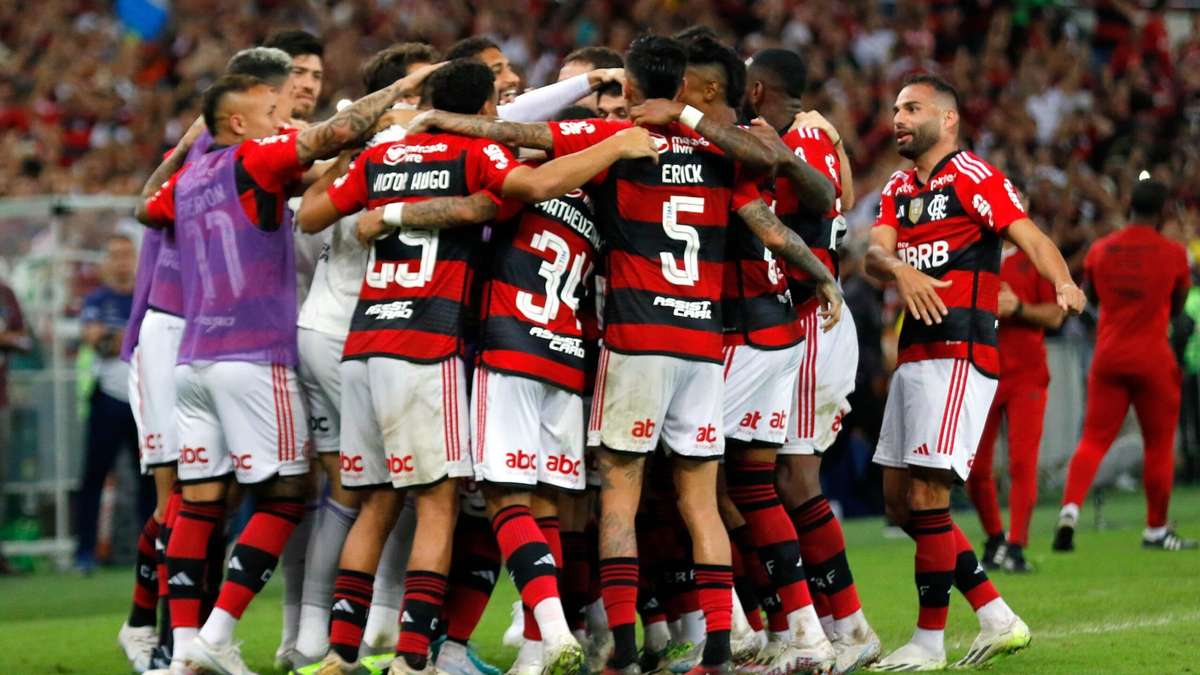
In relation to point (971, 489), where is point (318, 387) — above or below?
above

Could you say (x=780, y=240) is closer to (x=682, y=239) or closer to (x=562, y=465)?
(x=682, y=239)

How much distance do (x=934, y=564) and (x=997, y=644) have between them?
17.6 inches

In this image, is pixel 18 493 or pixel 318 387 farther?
pixel 18 493

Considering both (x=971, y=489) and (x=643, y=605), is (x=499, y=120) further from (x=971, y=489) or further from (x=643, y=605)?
(x=971, y=489)

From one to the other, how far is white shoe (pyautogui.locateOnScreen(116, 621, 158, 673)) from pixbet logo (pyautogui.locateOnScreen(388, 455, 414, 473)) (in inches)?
82.6

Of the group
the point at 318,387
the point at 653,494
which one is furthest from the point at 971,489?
the point at 318,387

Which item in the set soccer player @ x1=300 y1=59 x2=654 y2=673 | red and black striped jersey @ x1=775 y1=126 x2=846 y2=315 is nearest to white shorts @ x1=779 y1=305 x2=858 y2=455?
red and black striped jersey @ x1=775 y1=126 x2=846 y2=315

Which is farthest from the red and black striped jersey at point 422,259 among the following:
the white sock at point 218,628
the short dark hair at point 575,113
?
the short dark hair at point 575,113

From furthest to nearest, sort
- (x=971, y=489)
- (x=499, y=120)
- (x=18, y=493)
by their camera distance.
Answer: (x=18, y=493) < (x=971, y=489) < (x=499, y=120)

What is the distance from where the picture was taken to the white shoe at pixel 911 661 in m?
7.99

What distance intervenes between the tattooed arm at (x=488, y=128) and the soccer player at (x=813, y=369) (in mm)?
1215

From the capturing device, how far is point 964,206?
819 cm

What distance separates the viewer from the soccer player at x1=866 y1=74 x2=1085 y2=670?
8086 mm

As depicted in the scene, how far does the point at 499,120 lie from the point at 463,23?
1472cm
